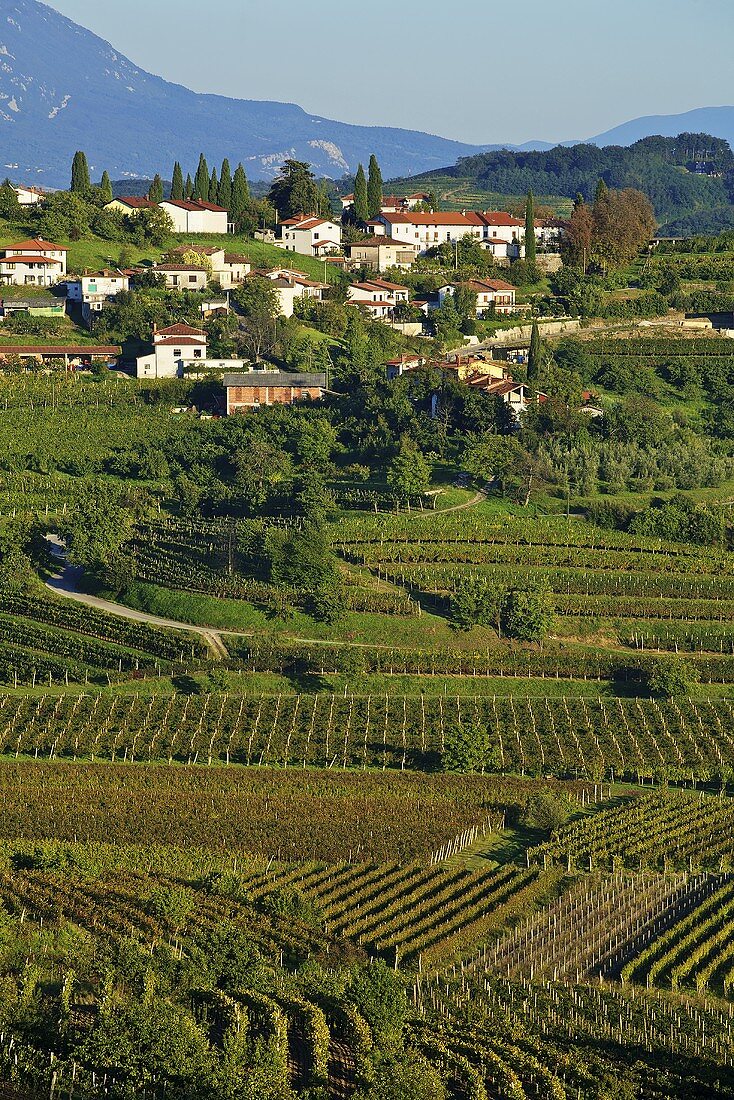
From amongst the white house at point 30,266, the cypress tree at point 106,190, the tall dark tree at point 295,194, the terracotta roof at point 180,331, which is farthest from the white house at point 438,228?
the terracotta roof at point 180,331

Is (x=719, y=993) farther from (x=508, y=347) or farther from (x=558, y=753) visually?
(x=508, y=347)

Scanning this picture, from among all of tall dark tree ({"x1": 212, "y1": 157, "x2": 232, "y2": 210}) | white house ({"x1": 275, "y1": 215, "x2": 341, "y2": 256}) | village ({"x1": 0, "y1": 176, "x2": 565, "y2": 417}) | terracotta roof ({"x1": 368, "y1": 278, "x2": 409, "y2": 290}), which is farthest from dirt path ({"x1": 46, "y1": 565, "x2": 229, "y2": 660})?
tall dark tree ({"x1": 212, "y1": 157, "x2": 232, "y2": 210})

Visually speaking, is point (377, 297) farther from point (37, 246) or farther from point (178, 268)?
point (37, 246)

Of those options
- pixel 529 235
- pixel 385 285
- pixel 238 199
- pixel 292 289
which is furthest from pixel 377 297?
pixel 238 199

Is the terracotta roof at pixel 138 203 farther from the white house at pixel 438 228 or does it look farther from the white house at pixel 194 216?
the white house at pixel 438 228

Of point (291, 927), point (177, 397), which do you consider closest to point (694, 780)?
point (291, 927)
